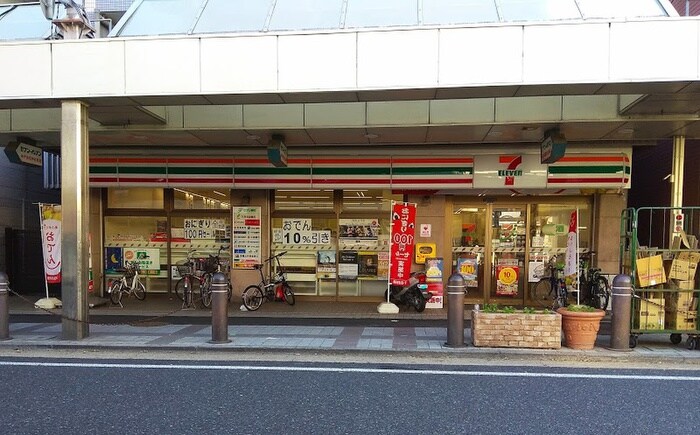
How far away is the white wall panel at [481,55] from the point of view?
22.5 ft

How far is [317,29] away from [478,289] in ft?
24.9

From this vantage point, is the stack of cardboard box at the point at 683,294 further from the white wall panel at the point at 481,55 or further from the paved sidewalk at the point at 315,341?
the white wall panel at the point at 481,55

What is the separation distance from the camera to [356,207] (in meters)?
12.1

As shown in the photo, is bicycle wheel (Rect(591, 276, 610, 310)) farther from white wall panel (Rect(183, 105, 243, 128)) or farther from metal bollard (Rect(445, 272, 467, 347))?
white wall panel (Rect(183, 105, 243, 128))

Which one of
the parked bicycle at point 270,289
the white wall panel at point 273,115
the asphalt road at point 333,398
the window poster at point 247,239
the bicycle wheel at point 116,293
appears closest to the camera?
the asphalt road at point 333,398

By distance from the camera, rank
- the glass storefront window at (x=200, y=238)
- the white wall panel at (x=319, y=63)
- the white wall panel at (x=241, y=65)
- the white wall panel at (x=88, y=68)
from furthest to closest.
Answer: the glass storefront window at (x=200, y=238), the white wall panel at (x=88, y=68), the white wall panel at (x=241, y=65), the white wall panel at (x=319, y=63)

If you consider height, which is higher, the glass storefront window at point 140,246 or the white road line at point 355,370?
the glass storefront window at point 140,246

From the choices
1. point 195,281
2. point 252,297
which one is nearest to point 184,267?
point 195,281

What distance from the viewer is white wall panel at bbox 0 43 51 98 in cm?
744

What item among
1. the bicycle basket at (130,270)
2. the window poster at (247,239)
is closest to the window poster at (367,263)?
the window poster at (247,239)

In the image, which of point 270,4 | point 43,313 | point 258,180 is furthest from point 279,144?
point 43,313

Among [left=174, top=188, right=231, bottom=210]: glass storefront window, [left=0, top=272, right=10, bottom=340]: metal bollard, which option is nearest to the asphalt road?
[left=0, top=272, right=10, bottom=340]: metal bollard

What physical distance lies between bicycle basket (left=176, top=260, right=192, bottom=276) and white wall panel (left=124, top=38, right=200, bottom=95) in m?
5.44

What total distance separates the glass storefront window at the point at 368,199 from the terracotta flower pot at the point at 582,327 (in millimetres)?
5887
